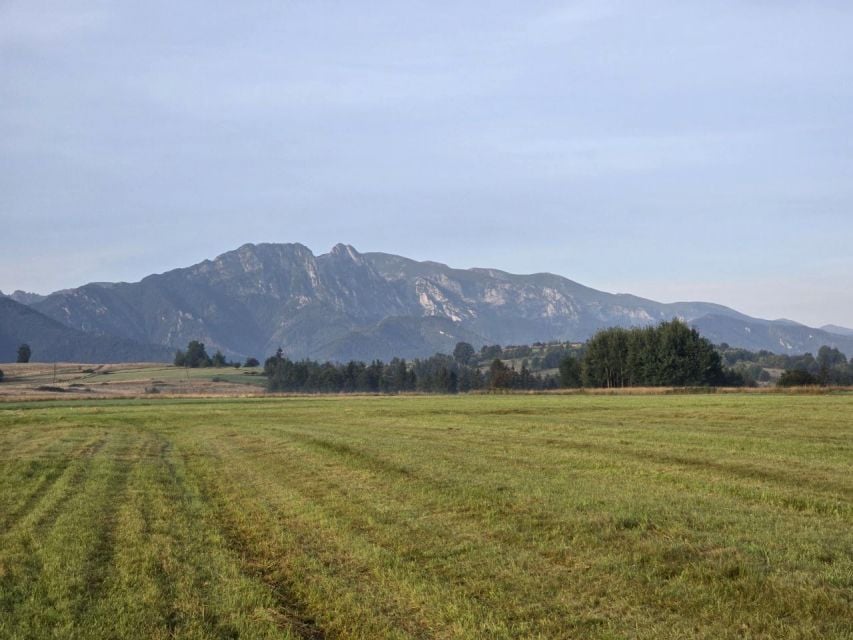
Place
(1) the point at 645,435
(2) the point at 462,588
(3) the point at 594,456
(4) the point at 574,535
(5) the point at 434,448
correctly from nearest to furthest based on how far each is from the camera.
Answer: (2) the point at 462,588
(4) the point at 574,535
(3) the point at 594,456
(5) the point at 434,448
(1) the point at 645,435

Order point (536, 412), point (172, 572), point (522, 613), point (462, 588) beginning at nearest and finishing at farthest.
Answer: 1. point (522, 613)
2. point (462, 588)
3. point (172, 572)
4. point (536, 412)

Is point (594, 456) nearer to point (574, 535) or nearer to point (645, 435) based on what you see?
point (645, 435)

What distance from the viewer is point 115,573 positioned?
11734 millimetres

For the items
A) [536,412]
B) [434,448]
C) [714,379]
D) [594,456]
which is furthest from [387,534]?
[714,379]

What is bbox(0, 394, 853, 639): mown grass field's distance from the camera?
9258 millimetres

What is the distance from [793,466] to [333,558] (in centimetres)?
1416

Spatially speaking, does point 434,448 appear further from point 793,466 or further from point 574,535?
point 574,535

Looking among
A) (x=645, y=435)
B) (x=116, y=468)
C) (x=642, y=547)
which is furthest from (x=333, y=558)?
(x=645, y=435)

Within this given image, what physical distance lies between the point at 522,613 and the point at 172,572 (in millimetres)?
5567

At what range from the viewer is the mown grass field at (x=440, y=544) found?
9.26m

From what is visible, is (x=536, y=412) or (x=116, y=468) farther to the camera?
(x=536, y=412)

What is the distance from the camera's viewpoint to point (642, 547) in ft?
39.3

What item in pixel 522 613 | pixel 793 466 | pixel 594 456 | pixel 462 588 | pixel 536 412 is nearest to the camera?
pixel 522 613

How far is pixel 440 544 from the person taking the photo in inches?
504
